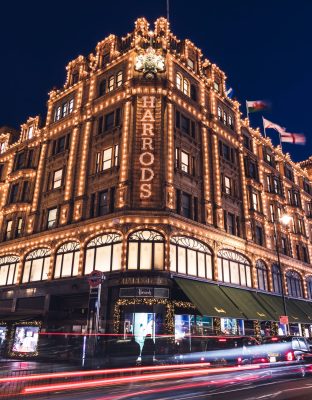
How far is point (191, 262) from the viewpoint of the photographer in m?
29.1

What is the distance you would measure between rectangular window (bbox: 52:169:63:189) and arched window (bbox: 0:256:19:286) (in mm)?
8133

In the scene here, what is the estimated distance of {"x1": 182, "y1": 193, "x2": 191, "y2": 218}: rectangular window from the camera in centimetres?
3042

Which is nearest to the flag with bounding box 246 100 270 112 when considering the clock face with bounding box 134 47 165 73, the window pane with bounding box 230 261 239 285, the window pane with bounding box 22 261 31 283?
the clock face with bounding box 134 47 165 73

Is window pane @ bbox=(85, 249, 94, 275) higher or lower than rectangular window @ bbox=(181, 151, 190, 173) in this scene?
lower

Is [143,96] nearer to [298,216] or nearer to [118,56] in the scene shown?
[118,56]

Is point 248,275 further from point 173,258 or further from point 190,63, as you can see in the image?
point 190,63

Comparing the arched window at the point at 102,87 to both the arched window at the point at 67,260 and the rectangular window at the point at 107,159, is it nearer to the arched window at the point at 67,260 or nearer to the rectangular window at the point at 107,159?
the rectangular window at the point at 107,159

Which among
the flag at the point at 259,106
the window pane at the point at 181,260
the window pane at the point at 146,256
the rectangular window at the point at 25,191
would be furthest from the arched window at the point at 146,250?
the flag at the point at 259,106

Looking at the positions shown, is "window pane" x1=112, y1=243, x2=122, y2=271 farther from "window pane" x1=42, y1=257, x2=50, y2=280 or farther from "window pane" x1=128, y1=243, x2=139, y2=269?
"window pane" x1=42, y1=257, x2=50, y2=280

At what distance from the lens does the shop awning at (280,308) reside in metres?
33.9

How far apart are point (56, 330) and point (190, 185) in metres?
16.2

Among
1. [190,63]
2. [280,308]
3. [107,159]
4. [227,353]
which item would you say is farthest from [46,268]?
[190,63]

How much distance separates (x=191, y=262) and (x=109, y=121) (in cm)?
1504

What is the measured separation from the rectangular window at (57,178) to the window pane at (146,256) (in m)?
12.7
